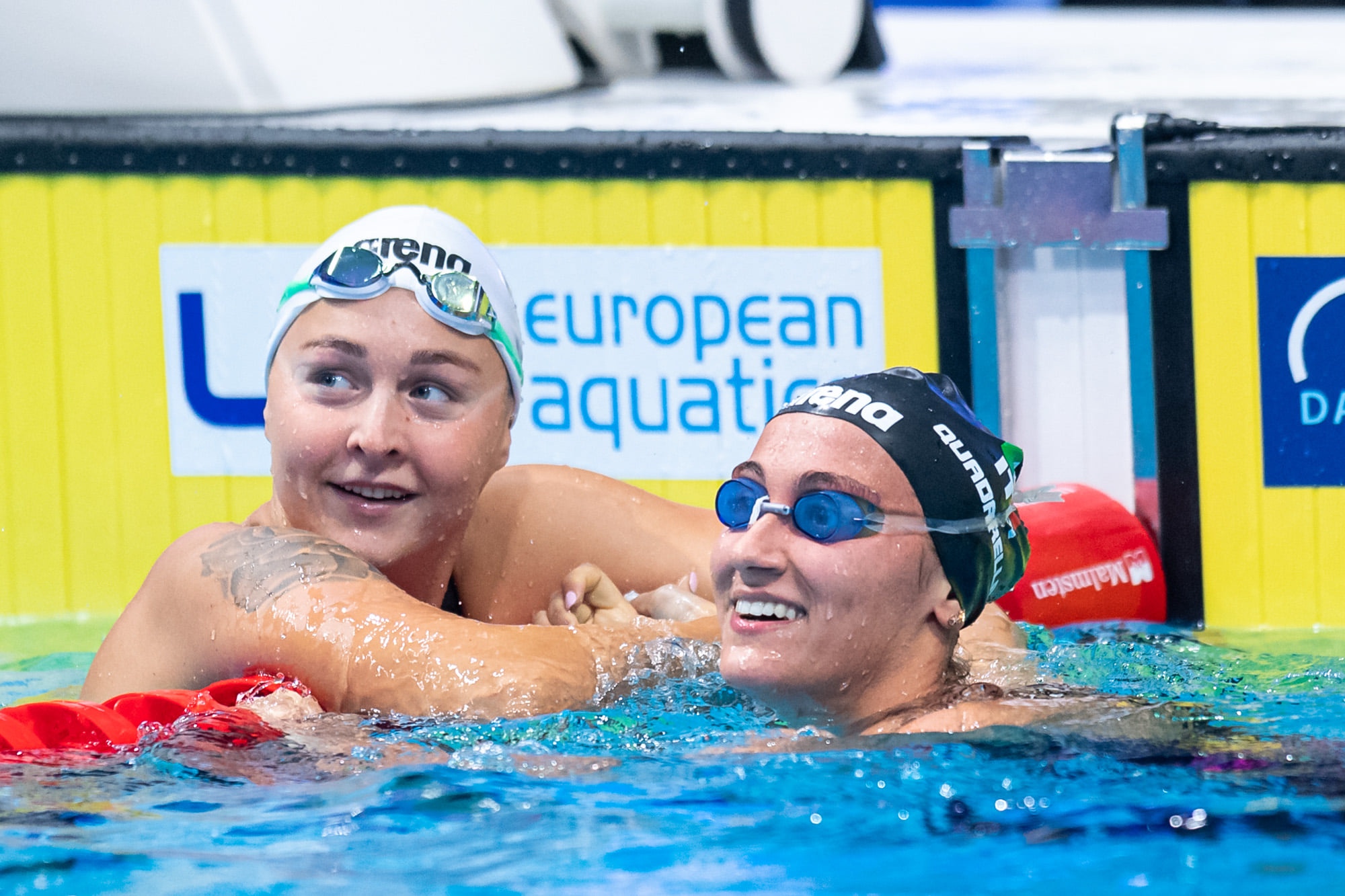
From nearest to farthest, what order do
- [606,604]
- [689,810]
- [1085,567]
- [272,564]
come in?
1. [689,810]
2. [272,564]
3. [606,604]
4. [1085,567]

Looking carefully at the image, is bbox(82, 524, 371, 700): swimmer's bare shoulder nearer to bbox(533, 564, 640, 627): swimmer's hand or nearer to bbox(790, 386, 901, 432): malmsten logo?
bbox(533, 564, 640, 627): swimmer's hand

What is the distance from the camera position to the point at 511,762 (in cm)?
251

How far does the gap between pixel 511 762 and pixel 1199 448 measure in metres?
2.62

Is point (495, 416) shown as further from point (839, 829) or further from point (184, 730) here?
point (839, 829)

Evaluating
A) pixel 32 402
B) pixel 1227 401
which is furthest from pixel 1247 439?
pixel 32 402

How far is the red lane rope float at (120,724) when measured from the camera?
253cm

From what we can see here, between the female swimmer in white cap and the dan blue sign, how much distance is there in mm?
2163

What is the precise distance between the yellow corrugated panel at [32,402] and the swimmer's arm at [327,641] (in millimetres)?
1764

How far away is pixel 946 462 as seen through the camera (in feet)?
8.39

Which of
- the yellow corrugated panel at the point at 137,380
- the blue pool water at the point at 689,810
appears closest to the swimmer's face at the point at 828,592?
the blue pool water at the point at 689,810

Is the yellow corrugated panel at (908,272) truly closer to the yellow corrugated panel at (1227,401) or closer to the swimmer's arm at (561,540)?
the yellow corrugated panel at (1227,401)

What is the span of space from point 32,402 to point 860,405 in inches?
117

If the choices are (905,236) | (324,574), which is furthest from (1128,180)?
(324,574)

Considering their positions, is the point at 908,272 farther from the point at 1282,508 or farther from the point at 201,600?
the point at 201,600
